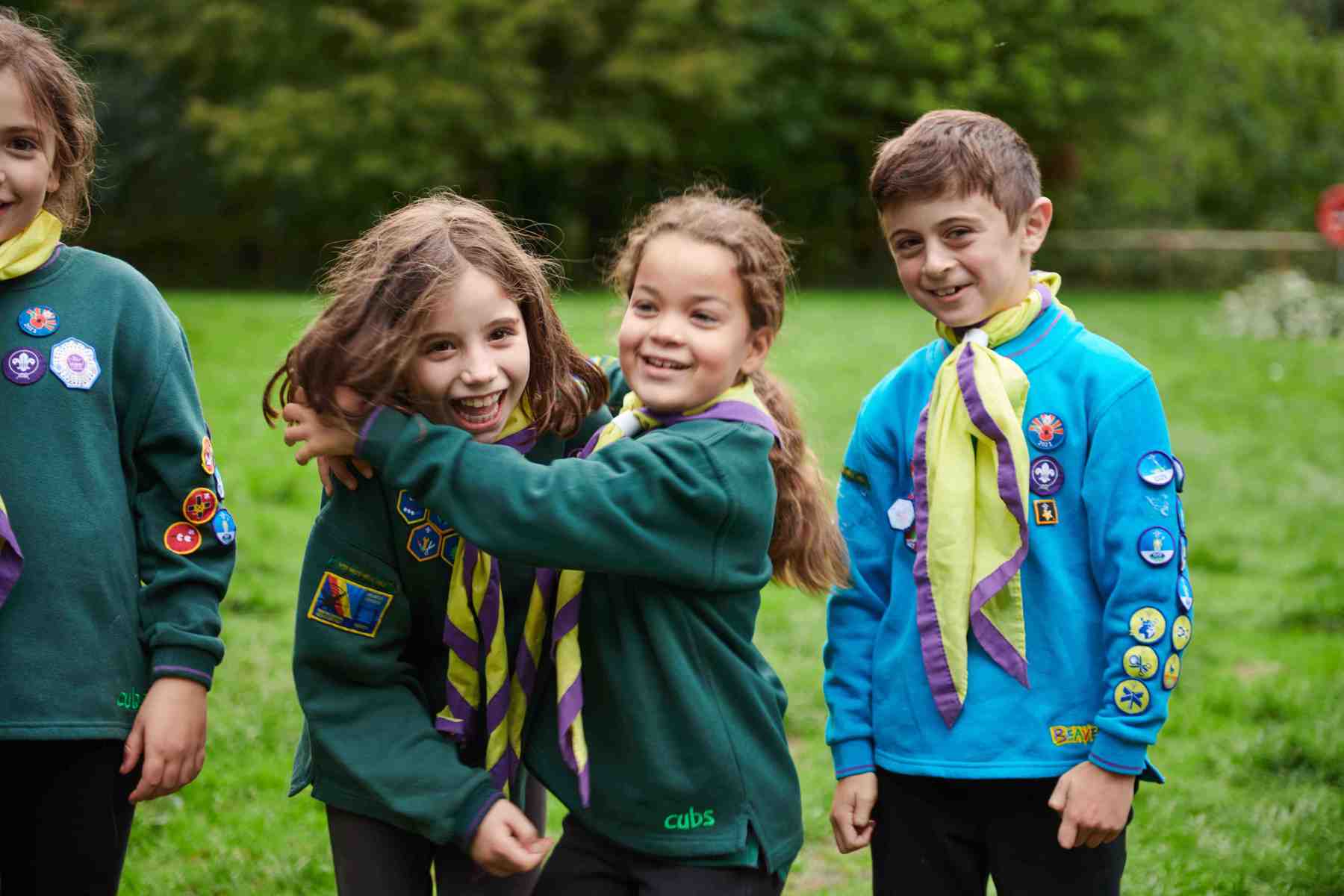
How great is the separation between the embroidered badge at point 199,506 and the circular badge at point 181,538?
14 millimetres

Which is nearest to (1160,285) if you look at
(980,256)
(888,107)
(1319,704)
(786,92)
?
(888,107)

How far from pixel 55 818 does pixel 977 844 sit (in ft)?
5.21

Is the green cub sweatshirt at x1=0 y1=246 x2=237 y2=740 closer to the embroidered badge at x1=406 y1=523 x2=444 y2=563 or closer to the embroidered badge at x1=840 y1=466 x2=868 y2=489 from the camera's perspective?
the embroidered badge at x1=406 y1=523 x2=444 y2=563

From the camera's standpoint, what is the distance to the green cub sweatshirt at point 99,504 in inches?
92.4

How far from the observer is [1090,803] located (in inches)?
95.3

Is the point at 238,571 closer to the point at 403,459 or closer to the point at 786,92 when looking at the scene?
the point at 403,459

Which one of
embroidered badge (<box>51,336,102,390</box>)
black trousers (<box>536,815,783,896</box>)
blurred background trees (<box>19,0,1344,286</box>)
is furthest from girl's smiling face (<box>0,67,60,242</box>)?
blurred background trees (<box>19,0,1344,286</box>)

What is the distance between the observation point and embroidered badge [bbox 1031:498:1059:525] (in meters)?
2.52

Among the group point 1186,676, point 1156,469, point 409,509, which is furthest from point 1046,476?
point 1186,676

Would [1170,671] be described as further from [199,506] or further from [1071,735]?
[199,506]

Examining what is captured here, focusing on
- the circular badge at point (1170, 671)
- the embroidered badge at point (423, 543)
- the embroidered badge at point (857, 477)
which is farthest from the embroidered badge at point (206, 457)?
the circular badge at point (1170, 671)

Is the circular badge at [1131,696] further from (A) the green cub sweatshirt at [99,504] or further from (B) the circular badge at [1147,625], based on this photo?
(A) the green cub sweatshirt at [99,504]

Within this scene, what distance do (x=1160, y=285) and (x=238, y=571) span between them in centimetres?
2487

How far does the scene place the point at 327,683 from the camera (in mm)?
2365
